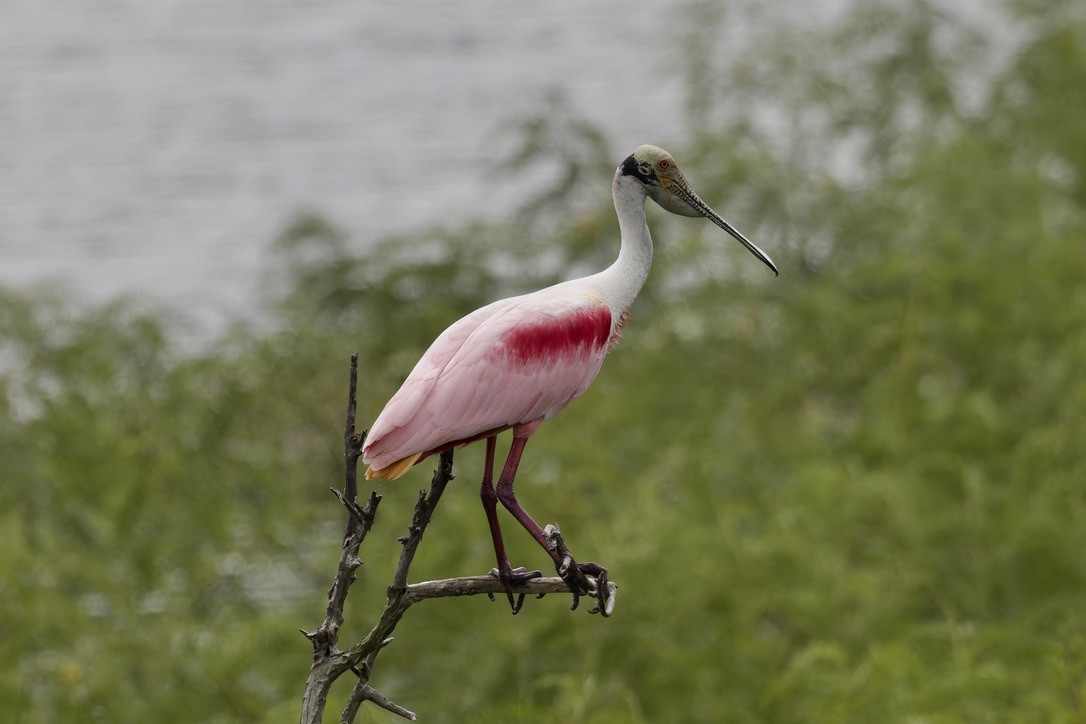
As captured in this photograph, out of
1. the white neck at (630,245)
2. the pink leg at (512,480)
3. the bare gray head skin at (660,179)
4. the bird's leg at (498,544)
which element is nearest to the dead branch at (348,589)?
the bird's leg at (498,544)

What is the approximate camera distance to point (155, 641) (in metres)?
12.9

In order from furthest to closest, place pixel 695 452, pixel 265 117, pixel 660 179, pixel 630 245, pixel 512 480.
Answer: pixel 265 117 < pixel 695 452 < pixel 512 480 < pixel 660 179 < pixel 630 245

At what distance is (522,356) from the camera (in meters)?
5.63

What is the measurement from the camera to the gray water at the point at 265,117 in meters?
29.2

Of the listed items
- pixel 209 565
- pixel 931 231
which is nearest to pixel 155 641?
pixel 209 565

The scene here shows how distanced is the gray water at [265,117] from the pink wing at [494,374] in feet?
49.7

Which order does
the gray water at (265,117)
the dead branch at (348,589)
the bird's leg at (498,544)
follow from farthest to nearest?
1. the gray water at (265,117)
2. the bird's leg at (498,544)
3. the dead branch at (348,589)

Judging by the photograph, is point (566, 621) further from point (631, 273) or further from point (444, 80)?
point (444, 80)

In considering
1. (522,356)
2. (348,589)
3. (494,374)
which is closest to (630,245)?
(522,356)

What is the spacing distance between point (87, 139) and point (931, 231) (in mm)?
24244

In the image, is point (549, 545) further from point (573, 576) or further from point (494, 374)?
point (494, 374)

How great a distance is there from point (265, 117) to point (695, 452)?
25.2m

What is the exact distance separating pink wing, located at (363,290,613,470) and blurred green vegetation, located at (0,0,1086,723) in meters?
5.06

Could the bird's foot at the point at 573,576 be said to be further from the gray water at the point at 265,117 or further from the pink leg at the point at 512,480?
the gray water at the point at 265,117
